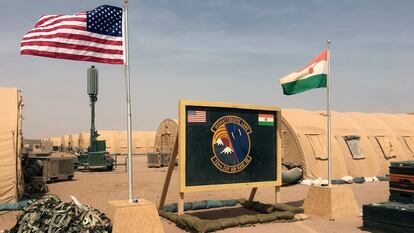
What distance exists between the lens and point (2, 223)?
10.7 meters

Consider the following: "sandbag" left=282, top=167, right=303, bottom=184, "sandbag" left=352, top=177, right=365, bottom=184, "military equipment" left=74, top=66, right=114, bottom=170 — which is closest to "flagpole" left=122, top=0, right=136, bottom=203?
"sandbag" left=282, top=167, right=303, bottom=184

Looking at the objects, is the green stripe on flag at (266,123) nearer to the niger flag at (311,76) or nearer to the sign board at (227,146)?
the sign board at (227,146)

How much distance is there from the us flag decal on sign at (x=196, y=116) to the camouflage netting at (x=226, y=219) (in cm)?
260

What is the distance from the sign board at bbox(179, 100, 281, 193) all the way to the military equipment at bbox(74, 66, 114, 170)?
19494mm

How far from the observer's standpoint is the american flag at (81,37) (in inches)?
314

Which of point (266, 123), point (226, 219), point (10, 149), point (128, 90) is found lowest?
point (226, 219)

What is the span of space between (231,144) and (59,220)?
5.11m

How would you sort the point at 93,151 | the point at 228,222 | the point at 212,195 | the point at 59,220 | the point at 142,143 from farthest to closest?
the point at 142,143
the point at 93,151
the point at 212,195
the point at 228,222
the point at 59,220

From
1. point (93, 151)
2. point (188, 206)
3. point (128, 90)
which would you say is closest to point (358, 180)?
point (188, 206)

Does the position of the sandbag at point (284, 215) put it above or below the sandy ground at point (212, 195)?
above

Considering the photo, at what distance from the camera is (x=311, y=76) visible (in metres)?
12.1

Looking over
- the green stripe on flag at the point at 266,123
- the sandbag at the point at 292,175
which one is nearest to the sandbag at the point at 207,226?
the green stripe on flag at the point at 266,123

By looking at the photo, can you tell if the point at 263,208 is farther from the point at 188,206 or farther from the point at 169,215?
the point at 169,215

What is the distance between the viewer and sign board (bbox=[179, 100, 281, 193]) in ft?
34.2
